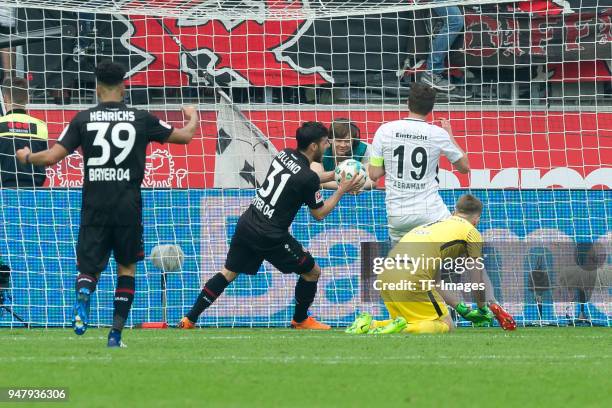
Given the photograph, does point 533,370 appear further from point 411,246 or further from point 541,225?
point 541,225

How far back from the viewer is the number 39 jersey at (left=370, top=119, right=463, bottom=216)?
31.9 feet

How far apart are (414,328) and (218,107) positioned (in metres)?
7.22

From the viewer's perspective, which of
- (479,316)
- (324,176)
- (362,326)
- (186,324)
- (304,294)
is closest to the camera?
(479,316)

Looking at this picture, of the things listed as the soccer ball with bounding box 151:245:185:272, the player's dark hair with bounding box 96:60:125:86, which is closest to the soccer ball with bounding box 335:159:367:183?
the soccer ball with bounding box 151:245:185:272

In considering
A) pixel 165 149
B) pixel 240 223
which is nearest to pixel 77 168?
pixel 165 149

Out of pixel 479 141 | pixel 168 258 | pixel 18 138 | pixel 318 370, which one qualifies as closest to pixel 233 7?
pixel 18 138

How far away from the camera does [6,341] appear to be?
8562mm

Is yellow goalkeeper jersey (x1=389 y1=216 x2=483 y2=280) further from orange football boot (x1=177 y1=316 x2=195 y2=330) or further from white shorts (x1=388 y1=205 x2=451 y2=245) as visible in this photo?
orange football boot (x1=177 y1=316 x2=195 y2=330)

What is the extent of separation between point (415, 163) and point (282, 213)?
45.6 inches

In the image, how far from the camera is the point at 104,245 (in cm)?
765

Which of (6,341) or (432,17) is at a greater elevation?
(432,17)

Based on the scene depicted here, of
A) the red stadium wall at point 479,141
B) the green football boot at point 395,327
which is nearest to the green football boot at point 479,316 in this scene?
the green football boot at point 395,327

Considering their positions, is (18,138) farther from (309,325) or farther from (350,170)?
(350,170)

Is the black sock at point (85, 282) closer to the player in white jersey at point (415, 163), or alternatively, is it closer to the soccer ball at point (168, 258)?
the player in white jersey at point (415, 163)
